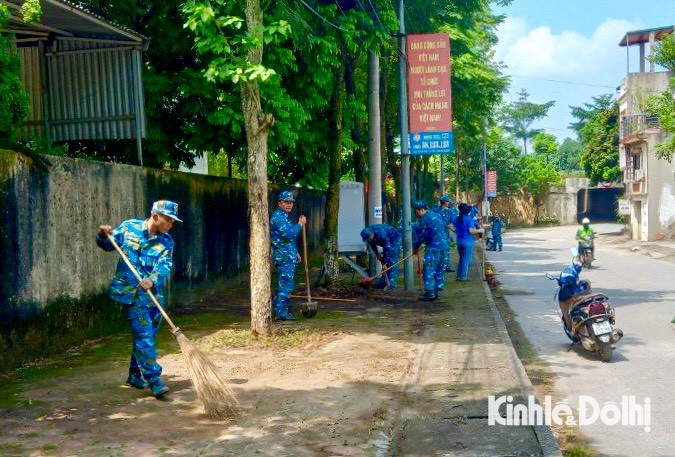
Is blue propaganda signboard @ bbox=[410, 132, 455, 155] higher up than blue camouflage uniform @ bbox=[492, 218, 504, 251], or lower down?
higher up

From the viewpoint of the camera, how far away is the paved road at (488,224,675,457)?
5645 millimetres

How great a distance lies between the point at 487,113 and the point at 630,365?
1774 centimetres

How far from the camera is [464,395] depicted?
251 inches

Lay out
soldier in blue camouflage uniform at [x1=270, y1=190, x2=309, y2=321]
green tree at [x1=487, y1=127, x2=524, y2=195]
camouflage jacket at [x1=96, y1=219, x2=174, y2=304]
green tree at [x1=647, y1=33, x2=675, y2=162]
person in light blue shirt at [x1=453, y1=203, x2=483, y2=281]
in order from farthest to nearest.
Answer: green tree at [x1=487, y1=127, x2=524, y2=195] → green tree at [x1=647, y1=33, x2=675, y2=162] → person in light blue shirt at [x1=453, y1=203, x2=483, y2=281] → soldier in blue camouflage uniform at [x1=270, y1=190, x2=309, y2=321] → camouflage jacket at [x1=96, y1=219, x2=174, y2=304]

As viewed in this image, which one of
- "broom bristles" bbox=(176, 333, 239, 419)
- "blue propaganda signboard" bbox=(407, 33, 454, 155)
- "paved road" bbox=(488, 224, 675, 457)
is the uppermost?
"blue propaganda signboard" bbox=(407, 33, 454, 155)

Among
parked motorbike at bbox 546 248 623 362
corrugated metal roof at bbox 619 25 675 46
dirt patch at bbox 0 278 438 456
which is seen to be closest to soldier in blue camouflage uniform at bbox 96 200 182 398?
dirt patch at bbox 0 278 438 456

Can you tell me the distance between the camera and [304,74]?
13188 mm

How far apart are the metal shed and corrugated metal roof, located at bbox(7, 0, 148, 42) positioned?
0.08 ft

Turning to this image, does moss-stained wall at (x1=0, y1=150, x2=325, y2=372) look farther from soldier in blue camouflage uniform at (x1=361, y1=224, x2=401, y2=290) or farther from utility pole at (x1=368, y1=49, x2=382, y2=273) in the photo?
utility pole at (x1=368, y1=49, x2=382, y2=273)

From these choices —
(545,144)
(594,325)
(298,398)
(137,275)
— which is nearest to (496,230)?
(594,325)

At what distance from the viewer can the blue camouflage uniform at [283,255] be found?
10.4 meters

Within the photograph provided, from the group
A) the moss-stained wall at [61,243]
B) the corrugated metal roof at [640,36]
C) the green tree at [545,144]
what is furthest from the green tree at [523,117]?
the moss-stained wall at [61,243]

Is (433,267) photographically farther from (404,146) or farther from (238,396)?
(238,396)

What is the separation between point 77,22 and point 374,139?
5874 mm
